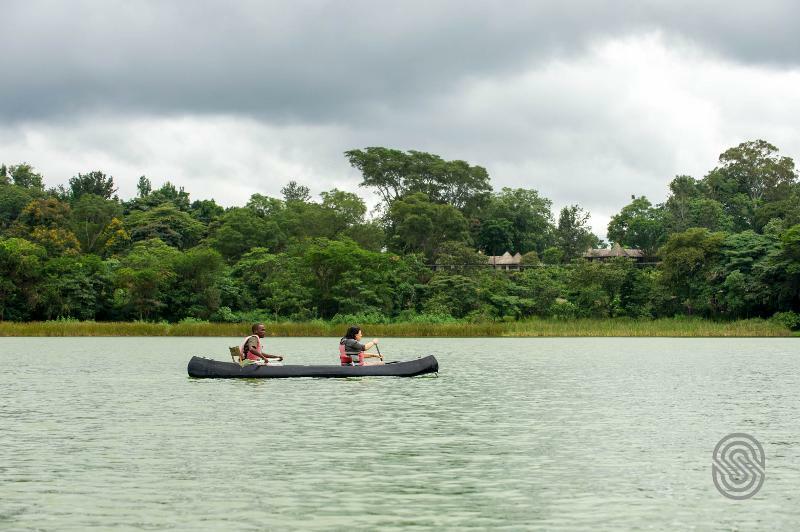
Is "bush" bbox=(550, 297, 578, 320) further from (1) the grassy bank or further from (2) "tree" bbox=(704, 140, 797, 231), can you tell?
(2) "tree" bbox=(704, 140, 797, 231)

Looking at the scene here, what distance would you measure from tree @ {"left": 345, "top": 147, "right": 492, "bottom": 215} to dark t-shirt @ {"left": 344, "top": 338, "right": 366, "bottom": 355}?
71.3 m

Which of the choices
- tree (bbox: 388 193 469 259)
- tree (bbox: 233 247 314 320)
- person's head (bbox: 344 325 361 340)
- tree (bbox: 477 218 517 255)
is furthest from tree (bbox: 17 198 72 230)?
person's head (bbox: 344 325 361 340)

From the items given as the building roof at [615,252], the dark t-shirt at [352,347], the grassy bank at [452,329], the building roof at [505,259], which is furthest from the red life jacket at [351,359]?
the building roof at [615,252]

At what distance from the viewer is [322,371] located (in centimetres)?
2606

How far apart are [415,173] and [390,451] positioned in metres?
86.1

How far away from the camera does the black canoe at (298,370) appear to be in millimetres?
26109

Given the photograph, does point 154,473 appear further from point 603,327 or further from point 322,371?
point 603,327

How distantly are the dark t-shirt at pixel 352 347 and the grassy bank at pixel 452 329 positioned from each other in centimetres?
3197

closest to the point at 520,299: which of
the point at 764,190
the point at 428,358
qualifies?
the point at 428,358

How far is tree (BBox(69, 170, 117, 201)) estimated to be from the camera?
107 metres

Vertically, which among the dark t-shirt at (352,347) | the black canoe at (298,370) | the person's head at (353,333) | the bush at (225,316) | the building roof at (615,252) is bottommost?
the black canoe at (298,370)

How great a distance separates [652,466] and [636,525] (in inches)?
151

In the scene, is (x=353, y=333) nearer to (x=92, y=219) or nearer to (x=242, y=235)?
(x=242, y=235)

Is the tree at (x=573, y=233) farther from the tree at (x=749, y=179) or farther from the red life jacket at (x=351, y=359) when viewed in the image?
the red life jacket at (x=351, y=359)
